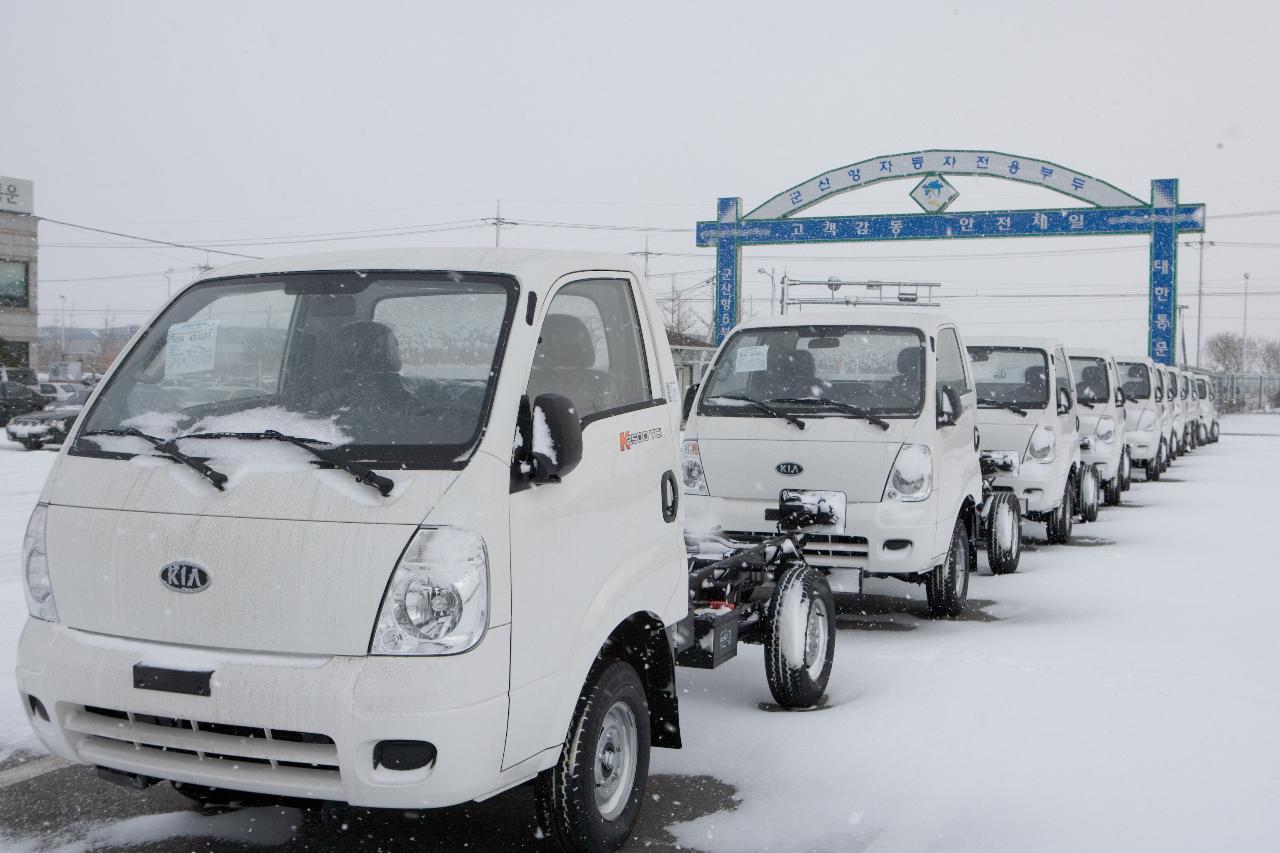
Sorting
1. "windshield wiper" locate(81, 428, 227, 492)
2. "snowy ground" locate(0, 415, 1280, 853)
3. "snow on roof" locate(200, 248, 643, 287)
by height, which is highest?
"snow on roof" locate(200, 248, 643, 287)

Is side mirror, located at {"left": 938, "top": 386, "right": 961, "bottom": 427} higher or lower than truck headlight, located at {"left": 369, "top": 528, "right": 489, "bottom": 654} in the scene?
higher

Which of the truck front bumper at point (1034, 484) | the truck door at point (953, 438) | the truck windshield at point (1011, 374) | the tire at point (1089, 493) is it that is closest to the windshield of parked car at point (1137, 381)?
the tire at point (1089, 493)

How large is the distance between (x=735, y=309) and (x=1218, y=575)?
2106 cm

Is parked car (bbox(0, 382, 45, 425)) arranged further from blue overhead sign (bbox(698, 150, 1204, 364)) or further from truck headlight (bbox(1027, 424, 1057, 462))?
truck headlight (bbox(1027, 424, 1057, 462))

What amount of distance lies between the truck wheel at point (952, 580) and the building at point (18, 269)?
50597 mm

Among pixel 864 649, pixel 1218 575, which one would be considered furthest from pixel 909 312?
pixel 1218 575

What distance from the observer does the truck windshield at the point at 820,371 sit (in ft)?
25.5

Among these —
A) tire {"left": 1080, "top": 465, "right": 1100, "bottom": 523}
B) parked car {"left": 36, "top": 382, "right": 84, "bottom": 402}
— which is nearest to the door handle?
tire {"left": 1080, "top": 465, "right": 1100, "bottom": 523}

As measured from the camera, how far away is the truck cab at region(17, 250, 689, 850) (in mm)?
3186

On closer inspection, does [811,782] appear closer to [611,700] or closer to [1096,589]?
[611,700]

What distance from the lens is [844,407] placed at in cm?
756

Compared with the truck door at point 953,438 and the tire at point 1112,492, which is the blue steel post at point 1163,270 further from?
the truck door at point 953,438

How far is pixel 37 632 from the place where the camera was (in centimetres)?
356

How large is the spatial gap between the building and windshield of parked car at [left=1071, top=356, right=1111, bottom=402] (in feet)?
154
